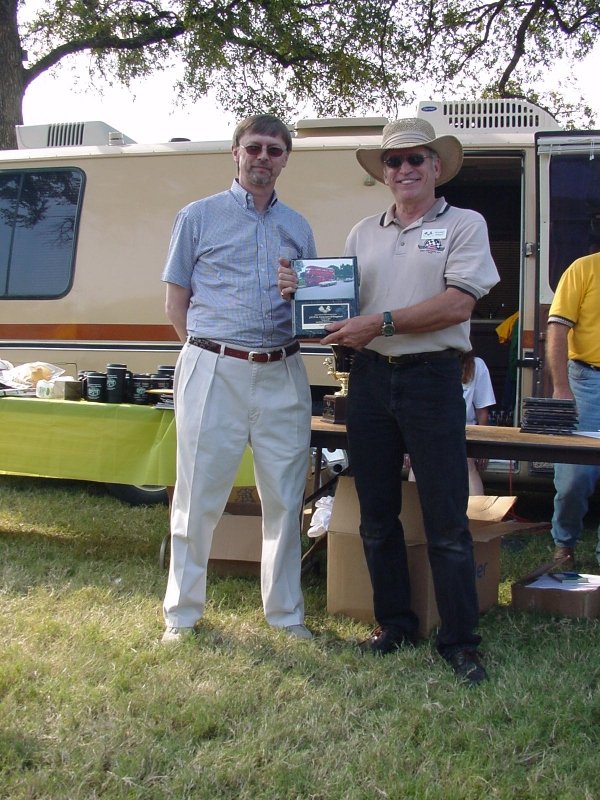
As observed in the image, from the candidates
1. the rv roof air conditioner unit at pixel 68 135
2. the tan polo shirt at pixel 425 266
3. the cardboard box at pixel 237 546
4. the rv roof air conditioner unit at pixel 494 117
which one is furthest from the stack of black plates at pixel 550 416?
the rv roof air conditioner unit at pixel 68 135

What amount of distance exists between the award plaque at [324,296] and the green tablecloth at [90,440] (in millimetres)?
1479

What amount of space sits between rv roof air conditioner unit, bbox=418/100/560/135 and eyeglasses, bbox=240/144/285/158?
114 inches

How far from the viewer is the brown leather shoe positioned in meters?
4.38

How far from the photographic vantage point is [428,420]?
2889 mm

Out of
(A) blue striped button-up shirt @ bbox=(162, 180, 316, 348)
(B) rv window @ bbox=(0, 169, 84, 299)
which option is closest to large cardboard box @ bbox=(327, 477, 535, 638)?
(A) blue striped button-up shirt @ bbox=(162, 180, 316, 348)

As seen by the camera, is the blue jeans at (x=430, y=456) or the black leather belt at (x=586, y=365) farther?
the black leather belt at (x=586, y=365)

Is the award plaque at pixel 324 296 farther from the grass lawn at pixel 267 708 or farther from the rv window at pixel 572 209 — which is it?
the rv window at pixel 572 209

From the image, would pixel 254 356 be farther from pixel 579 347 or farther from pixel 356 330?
pixel 579 347

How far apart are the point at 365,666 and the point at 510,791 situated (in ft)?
2.80

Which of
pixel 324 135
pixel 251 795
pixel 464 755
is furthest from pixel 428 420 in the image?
pixel 324 135

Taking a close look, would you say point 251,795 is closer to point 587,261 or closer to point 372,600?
point 372,600

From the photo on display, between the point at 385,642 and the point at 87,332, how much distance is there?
147 inches

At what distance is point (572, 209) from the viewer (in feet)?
17.2

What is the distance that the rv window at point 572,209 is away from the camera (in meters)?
5.20
